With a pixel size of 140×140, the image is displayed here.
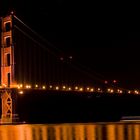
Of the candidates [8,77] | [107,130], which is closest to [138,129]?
[107,130]

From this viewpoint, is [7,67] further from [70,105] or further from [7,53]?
[70,105]

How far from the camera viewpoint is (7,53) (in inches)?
1139

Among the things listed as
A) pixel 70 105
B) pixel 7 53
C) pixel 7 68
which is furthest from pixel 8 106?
pixel 70 105

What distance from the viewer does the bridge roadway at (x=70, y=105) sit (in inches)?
1082

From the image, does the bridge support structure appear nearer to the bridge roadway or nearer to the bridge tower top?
the bridge tower top

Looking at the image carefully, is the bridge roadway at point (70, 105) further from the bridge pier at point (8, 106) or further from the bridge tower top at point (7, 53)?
the bridge tower top at point (7, 53)

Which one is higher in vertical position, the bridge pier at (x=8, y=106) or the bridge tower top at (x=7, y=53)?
the bridge tower top at (x=7, y=53)

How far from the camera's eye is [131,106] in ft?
117

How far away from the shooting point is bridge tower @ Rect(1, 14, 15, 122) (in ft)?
89.1

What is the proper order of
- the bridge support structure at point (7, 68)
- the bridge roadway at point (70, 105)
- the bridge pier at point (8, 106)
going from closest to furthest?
the bridge pier at point (8, 106) < the bridge support structure at point (7, 68) < the bridge roadway at point (70, 105)

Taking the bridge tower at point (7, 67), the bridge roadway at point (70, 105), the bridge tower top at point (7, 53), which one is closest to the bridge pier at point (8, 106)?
the bridge tower at point (7, 67)

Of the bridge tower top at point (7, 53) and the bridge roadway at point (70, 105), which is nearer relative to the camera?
the bridge roadway at point (70, 105)

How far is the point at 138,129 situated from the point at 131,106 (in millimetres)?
24259

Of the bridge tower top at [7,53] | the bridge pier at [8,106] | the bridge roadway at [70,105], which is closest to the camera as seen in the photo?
the bridge pier at [8,106]
